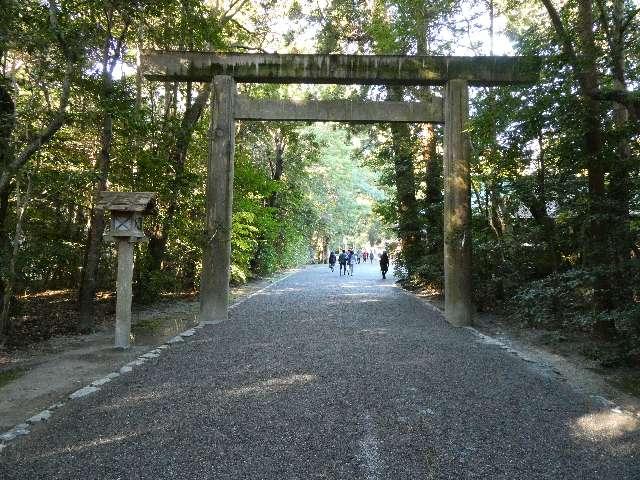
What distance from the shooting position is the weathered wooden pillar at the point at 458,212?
8570 millimetres

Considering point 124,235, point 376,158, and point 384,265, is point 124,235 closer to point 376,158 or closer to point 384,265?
point 376,158

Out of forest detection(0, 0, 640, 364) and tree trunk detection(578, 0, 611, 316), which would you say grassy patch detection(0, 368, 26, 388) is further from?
tree trunk detection(578, 0, 611, 316)

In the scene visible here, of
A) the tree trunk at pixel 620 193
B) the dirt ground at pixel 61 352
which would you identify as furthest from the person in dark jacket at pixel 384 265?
the tree trunk at pixel 620 193

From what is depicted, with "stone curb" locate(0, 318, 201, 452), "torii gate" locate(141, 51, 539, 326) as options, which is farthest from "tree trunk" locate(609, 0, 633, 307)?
"stone curb" locate(0, 318, 201, 452)

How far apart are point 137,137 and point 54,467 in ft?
23.0

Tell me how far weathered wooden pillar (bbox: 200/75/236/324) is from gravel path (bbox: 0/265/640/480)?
8.36 ft

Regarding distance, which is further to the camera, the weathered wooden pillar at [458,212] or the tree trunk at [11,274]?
the weathered wooden pillar at [458,212]

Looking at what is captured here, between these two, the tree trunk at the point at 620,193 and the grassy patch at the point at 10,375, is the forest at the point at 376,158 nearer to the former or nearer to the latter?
the tree trunk at the point at 620,193

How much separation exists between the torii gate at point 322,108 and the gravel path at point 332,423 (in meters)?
2.65

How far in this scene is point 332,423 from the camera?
3588 mm

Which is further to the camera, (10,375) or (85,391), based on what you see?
(10,375)

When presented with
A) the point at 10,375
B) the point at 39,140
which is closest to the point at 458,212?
the point at 39,140

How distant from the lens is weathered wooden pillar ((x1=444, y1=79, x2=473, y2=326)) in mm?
8570

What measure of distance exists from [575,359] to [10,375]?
681cm
